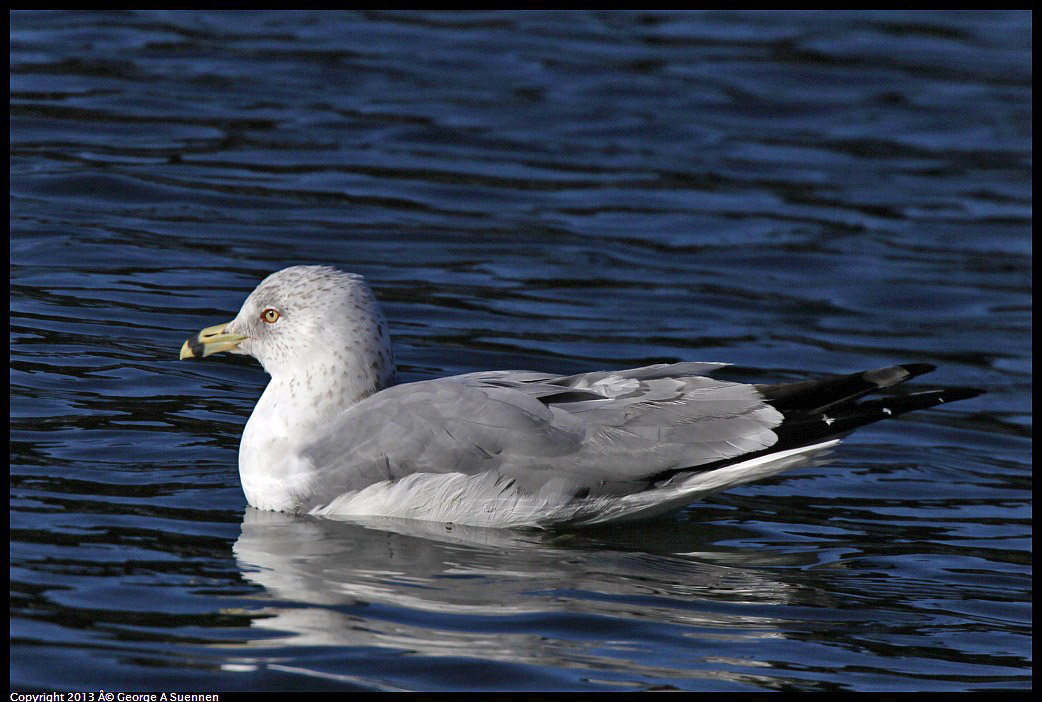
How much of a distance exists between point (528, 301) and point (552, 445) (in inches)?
169

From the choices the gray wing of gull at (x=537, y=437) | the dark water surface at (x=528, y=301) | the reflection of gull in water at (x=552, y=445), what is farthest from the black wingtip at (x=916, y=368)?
the dark water surface at (x=528, y=301)

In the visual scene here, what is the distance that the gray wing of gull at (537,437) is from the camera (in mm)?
6762

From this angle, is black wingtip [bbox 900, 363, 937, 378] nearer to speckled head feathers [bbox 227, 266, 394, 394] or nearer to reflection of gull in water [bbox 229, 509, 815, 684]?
reflection of gull in water [bbox 229, 509, 815, 684]

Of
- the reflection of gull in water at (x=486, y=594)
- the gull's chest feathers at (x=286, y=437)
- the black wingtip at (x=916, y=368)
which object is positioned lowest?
the reflection of gull in water at (x=486, y=594)

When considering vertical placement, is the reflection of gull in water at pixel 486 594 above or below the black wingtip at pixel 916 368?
below

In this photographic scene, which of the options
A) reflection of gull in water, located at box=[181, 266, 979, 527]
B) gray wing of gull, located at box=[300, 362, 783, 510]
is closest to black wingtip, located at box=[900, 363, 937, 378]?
reflection of gull in water, located at box=[181, 266, 979, 527]

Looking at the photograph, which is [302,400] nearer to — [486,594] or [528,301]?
[486,594]

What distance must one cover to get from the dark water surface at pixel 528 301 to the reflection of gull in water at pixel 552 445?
168mm

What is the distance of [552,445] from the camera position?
22.2 feet

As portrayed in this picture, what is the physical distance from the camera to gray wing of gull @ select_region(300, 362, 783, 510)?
6762 millimetres

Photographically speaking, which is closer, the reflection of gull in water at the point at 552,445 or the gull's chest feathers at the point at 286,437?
the reflection of gull in water at the point at 552,445

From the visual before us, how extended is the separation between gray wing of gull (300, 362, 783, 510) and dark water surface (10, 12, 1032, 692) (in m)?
0.30

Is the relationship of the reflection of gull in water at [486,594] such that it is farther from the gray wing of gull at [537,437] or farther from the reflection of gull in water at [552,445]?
the gray wing of gull at [537,437]
